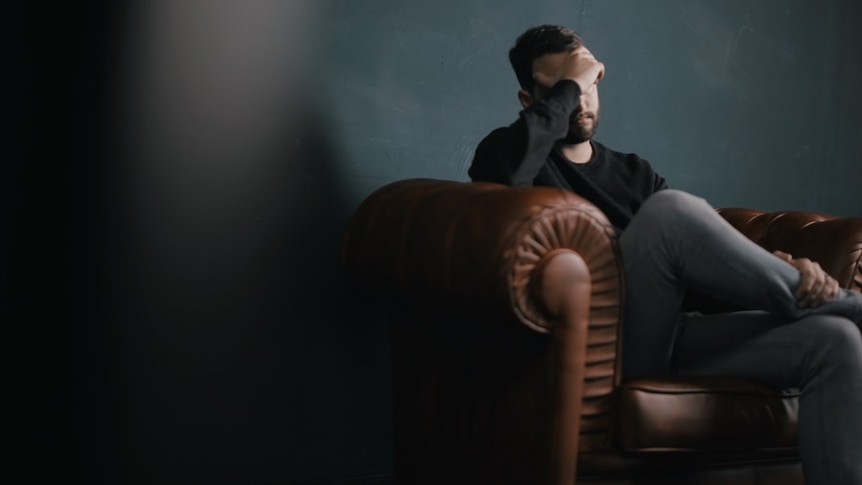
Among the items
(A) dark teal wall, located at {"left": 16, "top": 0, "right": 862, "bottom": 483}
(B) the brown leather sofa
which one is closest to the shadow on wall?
(A) dark teal wall, located at {"left": 16, "top": 0, "right": 862, "bottom": 483}

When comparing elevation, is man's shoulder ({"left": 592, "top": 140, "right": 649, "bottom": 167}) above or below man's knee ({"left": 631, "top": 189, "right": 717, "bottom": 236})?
above

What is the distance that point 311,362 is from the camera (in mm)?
2055

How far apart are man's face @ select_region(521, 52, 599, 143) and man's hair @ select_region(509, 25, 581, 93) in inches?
0.6

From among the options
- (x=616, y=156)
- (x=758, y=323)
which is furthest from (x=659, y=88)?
(x=758, y=323)

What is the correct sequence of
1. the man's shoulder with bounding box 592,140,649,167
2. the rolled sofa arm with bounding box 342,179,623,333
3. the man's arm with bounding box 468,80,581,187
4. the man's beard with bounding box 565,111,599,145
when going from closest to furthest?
1. the rolled sofa arm with bounding box 342,179,623,333
2. the man's arm with bounding box 468,80,581,187
3. the man's beard with bounding box 565,111,599,145
4. the man's shoulder with bounding box 592,140,649,167

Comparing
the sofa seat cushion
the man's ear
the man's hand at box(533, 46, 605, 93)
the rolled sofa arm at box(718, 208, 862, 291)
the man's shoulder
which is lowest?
the sofa seat cushion

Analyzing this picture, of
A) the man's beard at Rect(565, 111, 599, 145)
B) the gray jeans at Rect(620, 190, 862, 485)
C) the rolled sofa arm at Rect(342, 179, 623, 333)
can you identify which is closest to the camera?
the rolled sofa arm at Rect(342, 179, 623, 333)

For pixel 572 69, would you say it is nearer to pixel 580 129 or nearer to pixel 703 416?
pixel 580 129

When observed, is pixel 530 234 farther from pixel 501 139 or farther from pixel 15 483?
pixel 15 483

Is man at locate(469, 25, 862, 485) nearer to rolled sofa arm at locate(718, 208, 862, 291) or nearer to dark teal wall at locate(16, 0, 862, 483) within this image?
rolled sofa arm at locate(718, 208, 862, 291)

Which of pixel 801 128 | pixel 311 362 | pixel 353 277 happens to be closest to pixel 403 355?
pixel 353 277

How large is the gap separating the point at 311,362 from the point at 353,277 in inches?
13.5

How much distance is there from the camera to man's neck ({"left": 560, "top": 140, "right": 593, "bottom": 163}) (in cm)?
202

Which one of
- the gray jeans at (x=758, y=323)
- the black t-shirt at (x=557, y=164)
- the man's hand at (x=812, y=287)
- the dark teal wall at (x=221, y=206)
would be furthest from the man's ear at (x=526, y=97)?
the man's hand at (x=812, y=287)
